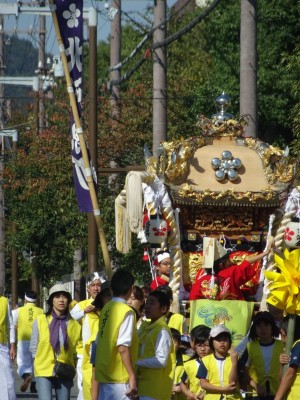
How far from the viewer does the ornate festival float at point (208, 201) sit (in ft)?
55.2

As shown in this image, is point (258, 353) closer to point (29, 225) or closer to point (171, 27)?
point (29, 225)

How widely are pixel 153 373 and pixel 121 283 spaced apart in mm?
973

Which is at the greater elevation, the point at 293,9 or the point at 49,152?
the point at 293,9

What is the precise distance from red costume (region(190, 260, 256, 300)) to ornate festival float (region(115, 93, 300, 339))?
691 millimetres

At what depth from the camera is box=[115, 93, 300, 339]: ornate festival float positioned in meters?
16.8

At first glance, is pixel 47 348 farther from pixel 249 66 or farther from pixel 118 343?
pixel 249 66

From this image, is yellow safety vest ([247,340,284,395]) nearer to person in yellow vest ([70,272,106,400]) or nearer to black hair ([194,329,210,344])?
black hair ([194,329,210,344])

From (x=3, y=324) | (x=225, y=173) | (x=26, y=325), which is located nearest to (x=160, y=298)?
(x=225, y=173)

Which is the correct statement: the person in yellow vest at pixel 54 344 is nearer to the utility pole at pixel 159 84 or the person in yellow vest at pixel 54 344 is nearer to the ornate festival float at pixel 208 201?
the ornate festival float at pixel 208 201

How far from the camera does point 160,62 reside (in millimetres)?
26734

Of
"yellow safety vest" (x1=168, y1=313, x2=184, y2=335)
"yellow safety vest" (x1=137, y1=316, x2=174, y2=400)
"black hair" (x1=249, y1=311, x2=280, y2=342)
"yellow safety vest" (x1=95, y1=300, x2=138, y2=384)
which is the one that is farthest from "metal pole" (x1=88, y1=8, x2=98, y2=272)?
"yellow safety vest" (x1=95, y1=300, x2=138, y2=384)

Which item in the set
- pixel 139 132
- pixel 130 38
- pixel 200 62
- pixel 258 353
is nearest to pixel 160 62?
pixel 139 132

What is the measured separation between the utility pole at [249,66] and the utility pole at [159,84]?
14.4 ft

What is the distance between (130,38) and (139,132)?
25383 mm
